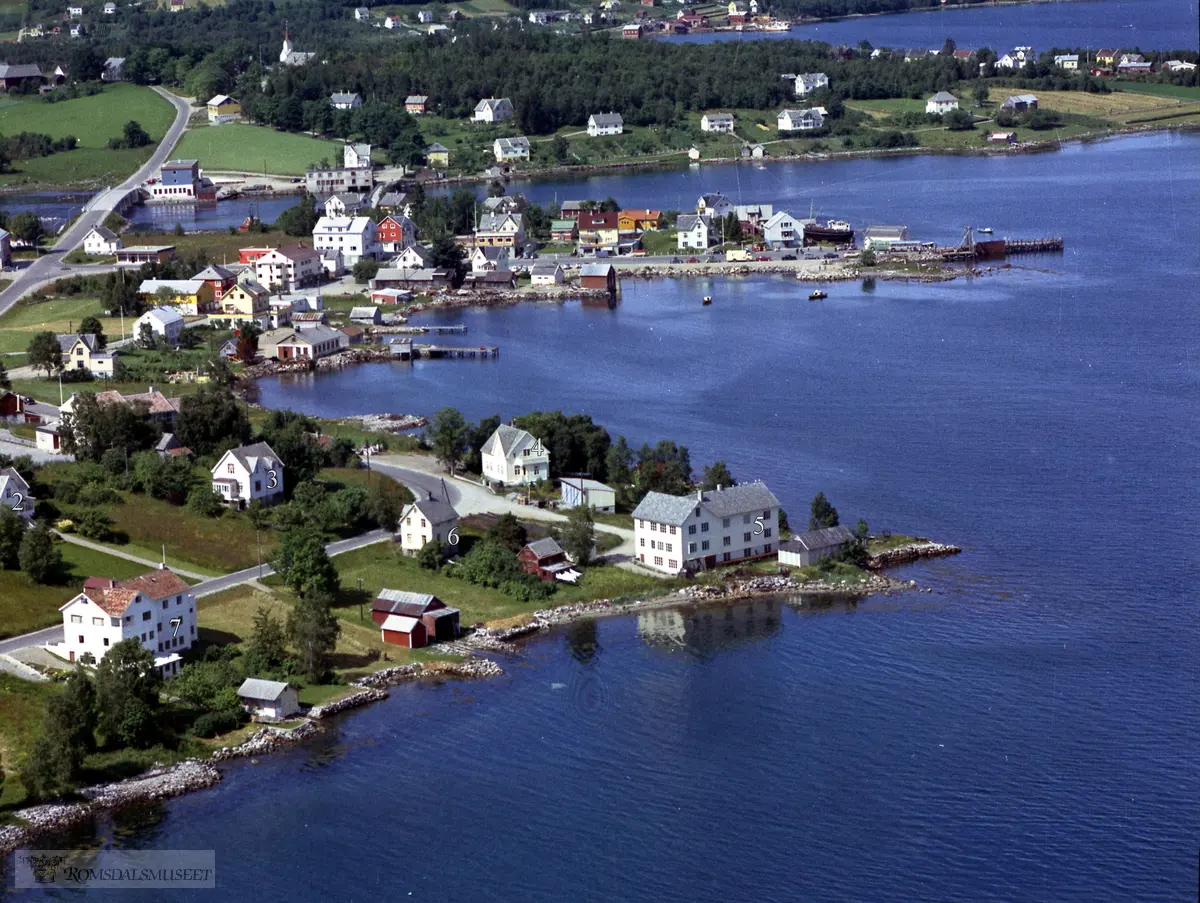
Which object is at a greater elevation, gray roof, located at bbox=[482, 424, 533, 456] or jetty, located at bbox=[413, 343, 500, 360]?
gray roof, located at bbox=[482, 424, 533, 456]

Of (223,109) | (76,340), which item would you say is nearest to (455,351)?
(76,340)

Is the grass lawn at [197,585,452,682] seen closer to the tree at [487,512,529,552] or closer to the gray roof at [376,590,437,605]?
the gray roof at [376,590,437,605]

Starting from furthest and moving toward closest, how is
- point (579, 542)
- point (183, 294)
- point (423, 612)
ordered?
point (183, 294) → point (579, 542) → point (423, 612)

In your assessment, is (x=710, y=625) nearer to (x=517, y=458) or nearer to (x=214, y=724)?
(x=517, y=458)

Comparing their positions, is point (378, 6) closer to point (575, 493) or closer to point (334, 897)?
point (575, 493)

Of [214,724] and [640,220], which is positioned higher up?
[640,220]

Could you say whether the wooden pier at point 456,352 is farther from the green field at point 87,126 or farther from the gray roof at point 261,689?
the green field at point 87,126

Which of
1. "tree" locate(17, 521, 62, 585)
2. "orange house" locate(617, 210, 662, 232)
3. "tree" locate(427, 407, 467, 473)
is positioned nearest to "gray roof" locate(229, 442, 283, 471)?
"tree" locate(427, 407, 467, 473)
